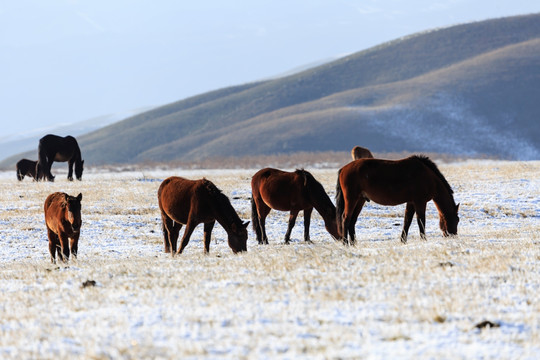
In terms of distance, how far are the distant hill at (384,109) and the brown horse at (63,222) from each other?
11256 cm

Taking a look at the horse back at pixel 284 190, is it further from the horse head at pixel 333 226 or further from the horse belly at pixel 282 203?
the horse head at pixel 333 226

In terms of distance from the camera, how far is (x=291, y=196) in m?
17.4

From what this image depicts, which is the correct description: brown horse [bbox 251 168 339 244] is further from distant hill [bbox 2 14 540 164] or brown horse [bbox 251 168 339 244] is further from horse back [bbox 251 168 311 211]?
distant hill [bbox 2 14 540 164]

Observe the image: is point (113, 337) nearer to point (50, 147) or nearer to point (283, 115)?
point (50, 147)

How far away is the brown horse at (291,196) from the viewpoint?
17.2 meters

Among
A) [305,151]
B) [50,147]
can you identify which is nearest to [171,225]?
[50,147]

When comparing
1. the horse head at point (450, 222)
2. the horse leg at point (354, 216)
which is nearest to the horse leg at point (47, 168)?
the horse leg at point (354, 216)

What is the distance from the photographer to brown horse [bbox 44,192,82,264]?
14.3 m

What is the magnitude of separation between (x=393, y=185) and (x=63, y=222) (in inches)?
257

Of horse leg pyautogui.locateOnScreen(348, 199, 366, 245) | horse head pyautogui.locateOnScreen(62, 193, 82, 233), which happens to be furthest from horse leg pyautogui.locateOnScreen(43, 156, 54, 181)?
horse leg pyautogui.locateOnScreen(348, 199, 366, 245)

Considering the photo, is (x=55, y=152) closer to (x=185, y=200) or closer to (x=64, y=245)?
(x=64, y=245)

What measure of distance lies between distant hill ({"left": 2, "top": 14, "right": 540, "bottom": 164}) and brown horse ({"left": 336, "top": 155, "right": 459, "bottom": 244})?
111m

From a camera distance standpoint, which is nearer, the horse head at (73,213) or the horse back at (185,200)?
the horse head at (73,213)

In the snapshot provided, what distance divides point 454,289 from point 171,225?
8829mm
